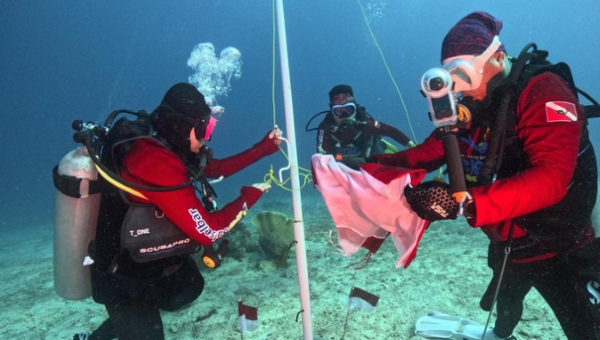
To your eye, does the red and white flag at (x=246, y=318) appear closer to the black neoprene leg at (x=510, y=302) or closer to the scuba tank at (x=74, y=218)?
the scuba tank at (x=74, y=218)

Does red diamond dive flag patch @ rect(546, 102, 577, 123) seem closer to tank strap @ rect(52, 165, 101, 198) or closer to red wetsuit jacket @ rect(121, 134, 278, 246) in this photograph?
red wetsuit jacket @ rect(121, 134, 278, 246)

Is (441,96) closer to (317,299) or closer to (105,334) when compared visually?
(317,299)

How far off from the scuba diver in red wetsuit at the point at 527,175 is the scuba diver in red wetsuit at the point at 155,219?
5.99 ft

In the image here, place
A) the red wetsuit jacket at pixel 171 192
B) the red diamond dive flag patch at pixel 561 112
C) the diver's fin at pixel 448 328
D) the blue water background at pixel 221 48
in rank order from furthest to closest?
the blue water background at pixel 221 48 < the diver's fin at pixel 448 328 < the red wetsuit jacket at pixel 171 192 < the red diamond dive flag patch at pixel 561 112

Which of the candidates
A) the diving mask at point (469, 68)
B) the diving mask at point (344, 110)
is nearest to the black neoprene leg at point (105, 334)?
the diving mask at point (469, 68)

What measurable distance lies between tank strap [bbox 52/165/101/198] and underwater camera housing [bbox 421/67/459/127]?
2.84 m

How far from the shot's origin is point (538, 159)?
1.70 meters

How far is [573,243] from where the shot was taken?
2189mm

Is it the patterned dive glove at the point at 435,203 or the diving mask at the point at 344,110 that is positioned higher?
the diving mask at the point at 344,110

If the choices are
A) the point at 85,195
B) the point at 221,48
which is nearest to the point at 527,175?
the point at 85,195

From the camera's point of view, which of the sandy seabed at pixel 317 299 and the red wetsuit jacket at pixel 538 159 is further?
the sandy seabed at pixel 317 299

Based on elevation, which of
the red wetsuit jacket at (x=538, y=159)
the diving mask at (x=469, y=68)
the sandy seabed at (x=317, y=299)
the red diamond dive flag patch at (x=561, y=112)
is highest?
the diving mask at (x=469, y=68)

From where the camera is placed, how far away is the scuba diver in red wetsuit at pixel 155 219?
8.73ft

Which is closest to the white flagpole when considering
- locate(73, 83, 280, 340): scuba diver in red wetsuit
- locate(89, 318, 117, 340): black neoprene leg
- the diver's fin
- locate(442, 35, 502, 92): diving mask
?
locate(73, 83, 280, 340): scuba diver in red wetsuit
